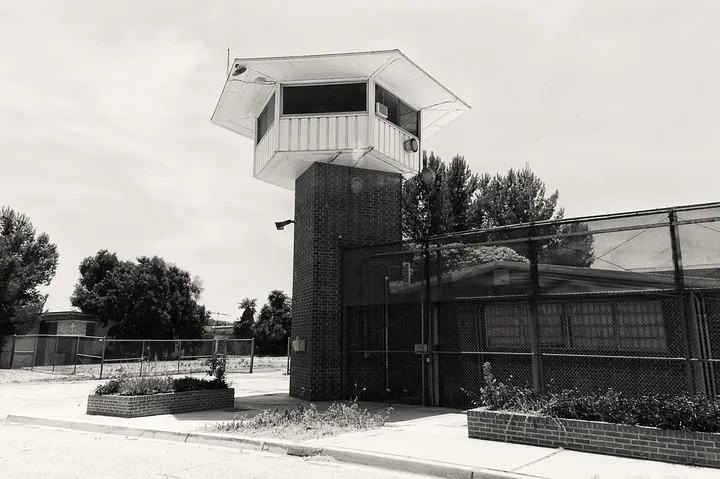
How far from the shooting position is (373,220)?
1666cm

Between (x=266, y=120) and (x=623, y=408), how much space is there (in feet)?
41.0

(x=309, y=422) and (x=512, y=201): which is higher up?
(x=512, y=201)

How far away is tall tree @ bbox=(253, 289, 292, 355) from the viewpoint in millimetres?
52125

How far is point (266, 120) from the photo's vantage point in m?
16.9

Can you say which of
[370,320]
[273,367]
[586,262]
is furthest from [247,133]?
[273,367]

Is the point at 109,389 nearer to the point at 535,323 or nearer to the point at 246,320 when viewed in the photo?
the point at 535,323

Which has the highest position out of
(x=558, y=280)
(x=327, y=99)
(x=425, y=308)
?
(x=327, y=99)

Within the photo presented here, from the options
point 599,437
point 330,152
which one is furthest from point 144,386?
point 599,437

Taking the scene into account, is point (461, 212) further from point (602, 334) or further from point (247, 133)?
point (602, 334)

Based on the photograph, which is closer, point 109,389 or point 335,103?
point 109,389

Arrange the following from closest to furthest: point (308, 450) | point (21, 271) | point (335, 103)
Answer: point (308, 450) → point (335, 103) → point (21, 271)

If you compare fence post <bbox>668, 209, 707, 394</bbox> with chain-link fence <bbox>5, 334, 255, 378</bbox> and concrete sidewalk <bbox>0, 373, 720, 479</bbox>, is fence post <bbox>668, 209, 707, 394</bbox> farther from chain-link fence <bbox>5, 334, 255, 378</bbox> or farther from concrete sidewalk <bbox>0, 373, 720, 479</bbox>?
chain-link fence <bbox>5, 334, 255, 378</bbox>

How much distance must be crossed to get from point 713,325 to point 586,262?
258 centimetres

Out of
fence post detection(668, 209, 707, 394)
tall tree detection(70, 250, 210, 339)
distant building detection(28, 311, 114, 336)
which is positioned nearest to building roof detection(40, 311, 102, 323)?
distant building detection(28, 311, 114, 336)
